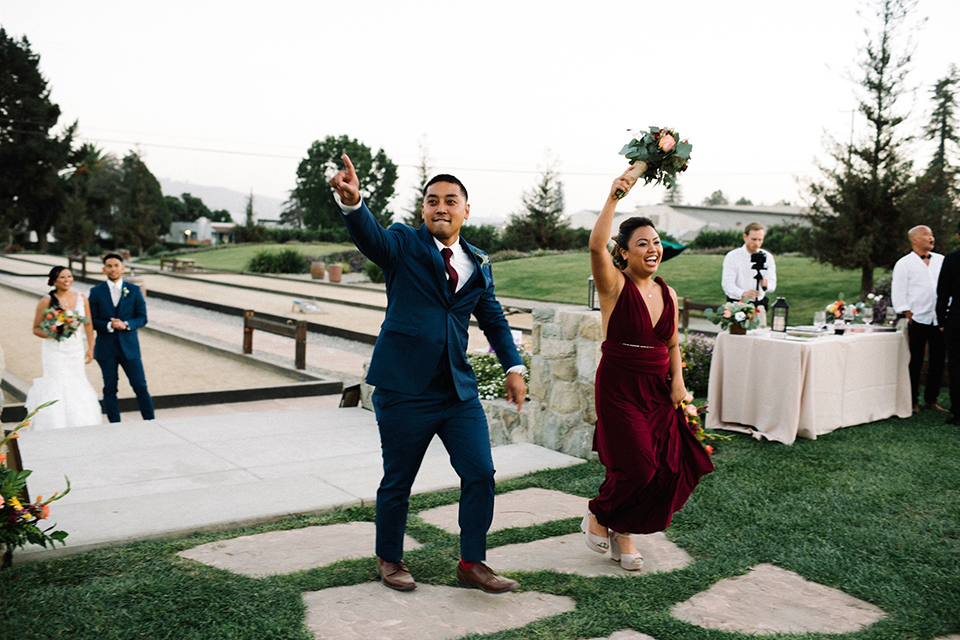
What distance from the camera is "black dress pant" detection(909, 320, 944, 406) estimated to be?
8.16 m

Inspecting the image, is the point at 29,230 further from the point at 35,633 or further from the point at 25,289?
the point at 35,633

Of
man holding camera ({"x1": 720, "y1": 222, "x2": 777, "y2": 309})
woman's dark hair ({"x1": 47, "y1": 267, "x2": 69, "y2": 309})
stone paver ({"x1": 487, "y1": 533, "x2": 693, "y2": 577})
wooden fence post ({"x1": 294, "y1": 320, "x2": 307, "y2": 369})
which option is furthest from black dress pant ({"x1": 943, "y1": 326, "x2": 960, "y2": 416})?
woman's dark hair ({"x1": 47, "y1": 267, "x2": 69, "y2": 309})

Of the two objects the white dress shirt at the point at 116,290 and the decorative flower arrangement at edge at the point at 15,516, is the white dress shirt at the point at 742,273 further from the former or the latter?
the decorative flower arrangement at edge at the point at 15,516

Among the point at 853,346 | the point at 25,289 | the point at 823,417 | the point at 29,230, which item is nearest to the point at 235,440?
the point at 823,417

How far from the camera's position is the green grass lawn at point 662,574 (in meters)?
2.98

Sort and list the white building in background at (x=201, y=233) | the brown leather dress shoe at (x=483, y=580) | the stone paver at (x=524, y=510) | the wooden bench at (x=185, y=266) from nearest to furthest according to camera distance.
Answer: the brown leather dress shoe at (x=483, y=580) → the stone paver at (x=524, y=510) → the wooden bench at (x=185, y=266) → the white building in background at (x=201, y=233)

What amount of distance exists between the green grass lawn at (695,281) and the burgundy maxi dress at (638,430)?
17.3m

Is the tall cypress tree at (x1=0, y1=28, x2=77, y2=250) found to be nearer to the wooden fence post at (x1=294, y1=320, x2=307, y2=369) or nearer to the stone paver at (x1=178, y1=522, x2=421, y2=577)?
the wooden fence post at (x1=294, y1=320, x2=307, y2=369)

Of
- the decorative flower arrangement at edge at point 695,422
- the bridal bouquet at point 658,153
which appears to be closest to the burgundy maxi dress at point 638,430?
the bridal bouquet at point 658,153

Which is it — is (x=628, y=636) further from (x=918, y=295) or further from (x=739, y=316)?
(x=918, y=295)

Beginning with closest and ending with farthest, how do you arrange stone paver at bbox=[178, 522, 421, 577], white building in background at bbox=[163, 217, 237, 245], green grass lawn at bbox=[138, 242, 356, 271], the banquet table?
stone paver at bbox=[178, 522, 421, 577] → the banquet table → green grass lawn at bbox=[138, 242, 356, 271] → white building in background at bbox=[163, 217, 237, 245]

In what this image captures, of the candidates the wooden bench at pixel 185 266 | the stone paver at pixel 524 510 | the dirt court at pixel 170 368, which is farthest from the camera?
the wooden bench at pixel 185 266

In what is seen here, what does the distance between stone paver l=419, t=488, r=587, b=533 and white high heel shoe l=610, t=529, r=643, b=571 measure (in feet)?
2.22

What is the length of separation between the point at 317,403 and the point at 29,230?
250 feet
